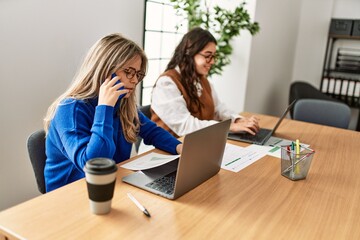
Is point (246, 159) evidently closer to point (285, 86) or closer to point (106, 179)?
point (106, 179)

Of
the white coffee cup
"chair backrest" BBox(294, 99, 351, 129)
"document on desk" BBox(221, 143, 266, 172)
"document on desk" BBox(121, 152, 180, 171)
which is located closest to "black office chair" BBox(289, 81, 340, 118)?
"chair backrest" BBox(294, 99, 351, 129)

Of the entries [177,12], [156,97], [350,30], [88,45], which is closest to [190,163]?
[156,97]

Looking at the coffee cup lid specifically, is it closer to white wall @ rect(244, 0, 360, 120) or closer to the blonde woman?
the blonde woman

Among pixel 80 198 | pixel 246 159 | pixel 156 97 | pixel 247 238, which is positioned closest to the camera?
pixel 247 238

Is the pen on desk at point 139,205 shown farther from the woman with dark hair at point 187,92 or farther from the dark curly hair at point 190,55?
the dark curly hair at point 190,55

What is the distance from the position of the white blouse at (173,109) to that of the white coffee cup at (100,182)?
100cm

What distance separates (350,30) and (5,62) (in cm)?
373

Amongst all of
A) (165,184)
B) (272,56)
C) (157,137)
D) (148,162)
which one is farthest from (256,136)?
(272,56)

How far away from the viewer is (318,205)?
112 cm

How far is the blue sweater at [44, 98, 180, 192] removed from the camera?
1177 millimetres

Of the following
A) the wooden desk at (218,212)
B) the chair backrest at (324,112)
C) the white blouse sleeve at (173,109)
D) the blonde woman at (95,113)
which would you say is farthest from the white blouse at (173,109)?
the chair backrest at (324,112)

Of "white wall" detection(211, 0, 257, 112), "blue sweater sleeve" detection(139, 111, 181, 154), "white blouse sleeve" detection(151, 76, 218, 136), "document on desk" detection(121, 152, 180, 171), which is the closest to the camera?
"document on desk" detection(121, 152, 180, 171)

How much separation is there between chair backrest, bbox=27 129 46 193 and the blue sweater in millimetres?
47

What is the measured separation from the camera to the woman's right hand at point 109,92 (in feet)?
4.03
